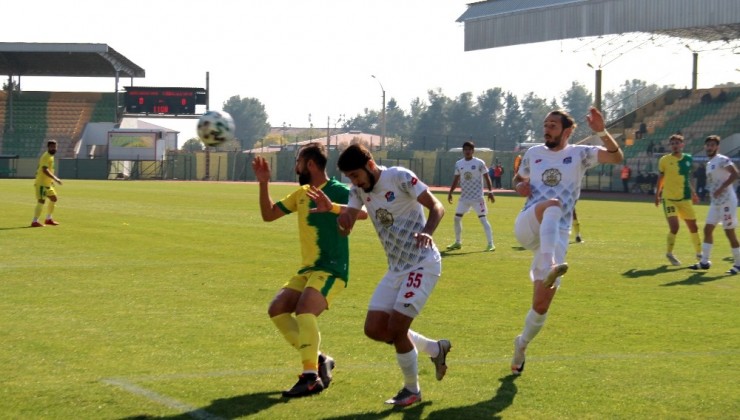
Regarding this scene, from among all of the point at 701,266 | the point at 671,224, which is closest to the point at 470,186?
the point at 671,224

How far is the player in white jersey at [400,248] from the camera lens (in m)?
7.64

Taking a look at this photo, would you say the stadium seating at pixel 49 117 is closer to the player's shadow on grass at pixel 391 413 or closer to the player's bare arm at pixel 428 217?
the player's bare arm at pixel 428 217

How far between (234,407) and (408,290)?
145 centimetres

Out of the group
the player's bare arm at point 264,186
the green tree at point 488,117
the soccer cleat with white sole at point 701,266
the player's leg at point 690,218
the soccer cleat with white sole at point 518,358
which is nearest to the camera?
the player's bare arm at point 264,186

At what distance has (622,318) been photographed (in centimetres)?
1214

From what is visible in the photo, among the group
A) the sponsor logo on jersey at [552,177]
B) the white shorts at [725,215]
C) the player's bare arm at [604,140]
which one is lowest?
the white shorts at [725,215]

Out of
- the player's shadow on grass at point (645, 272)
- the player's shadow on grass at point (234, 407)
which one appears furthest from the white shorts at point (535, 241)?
the player's shadow on grass at point (645, 272)

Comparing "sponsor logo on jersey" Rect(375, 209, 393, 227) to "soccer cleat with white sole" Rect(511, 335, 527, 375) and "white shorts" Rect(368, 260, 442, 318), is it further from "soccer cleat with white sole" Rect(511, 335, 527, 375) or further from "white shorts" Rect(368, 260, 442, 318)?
"soccer cleat with white sole" Rect(511, 335, 527, 375)

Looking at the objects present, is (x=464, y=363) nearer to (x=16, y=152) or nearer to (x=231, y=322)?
(x=231, y=322)

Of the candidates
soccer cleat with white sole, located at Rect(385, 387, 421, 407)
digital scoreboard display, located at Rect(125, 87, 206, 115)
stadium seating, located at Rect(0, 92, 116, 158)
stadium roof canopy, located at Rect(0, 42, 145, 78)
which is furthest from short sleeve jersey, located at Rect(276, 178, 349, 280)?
digital scoreboard display, located at Rect(125, 87, 206, 115)

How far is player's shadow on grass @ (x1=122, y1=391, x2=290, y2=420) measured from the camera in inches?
287

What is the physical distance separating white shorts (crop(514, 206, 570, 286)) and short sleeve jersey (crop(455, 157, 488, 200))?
12517mm

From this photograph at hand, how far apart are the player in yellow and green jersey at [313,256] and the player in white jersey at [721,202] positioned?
10413 millimetres

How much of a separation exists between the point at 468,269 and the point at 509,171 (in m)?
60.9
